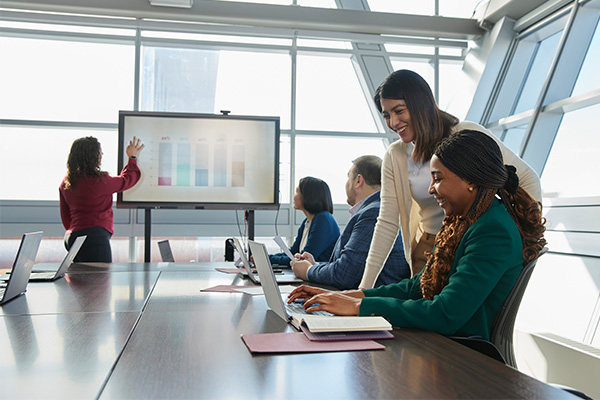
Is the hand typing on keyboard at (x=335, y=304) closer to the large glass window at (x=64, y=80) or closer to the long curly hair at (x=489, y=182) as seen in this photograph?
the long curly hair at (x=489, y=182)

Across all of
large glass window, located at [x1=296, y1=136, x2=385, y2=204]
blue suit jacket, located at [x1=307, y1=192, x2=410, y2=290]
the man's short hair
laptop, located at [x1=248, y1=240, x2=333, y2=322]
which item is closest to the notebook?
laptop, located at [x1=248, y1=240, x2=333, y2=322]

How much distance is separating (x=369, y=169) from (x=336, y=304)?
1.44 m

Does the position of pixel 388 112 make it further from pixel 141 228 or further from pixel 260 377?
pixel 141 228

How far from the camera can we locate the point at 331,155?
5969 mm

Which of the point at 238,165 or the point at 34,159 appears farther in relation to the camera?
the point at 34,159

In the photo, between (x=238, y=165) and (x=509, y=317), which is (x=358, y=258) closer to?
(x=509, y=317)

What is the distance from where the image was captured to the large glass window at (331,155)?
5898 millimetres

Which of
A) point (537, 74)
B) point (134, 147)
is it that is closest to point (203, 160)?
point (134, 147)

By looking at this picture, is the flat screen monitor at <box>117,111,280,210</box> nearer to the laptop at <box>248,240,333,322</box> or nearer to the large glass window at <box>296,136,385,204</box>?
the large glass window at <box>296,136,385,204</box>

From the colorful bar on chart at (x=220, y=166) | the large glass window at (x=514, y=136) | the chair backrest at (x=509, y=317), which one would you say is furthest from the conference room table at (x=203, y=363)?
the large glass window at (x=514, y=136)

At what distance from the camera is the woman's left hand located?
57.9 inches

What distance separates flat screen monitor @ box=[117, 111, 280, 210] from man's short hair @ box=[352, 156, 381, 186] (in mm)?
1790

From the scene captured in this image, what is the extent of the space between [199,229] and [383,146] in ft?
7.61

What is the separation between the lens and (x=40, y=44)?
5582 millimetres
